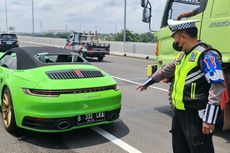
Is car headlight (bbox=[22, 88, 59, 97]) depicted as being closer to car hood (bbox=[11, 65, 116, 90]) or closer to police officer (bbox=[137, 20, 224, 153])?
car hood (bbox=[11, 65, 116, 90])

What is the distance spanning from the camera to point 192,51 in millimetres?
3002

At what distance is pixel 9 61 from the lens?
6.26 metres

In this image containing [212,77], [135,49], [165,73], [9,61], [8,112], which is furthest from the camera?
[135,49]

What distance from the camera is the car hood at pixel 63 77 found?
495 centimetres

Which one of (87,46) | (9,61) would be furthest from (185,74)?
(87,46)

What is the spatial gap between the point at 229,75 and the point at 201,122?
2342 millimetres

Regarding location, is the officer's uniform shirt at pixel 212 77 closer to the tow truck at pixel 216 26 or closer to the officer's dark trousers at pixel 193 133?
the officer's dark trousers at pixel 193 133

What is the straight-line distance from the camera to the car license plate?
494 cm

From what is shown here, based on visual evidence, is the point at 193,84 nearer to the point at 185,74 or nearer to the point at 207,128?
the point at 185,74

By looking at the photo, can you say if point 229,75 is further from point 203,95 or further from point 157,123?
point 203,95

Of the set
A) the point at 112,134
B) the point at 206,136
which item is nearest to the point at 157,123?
the point at 112,134

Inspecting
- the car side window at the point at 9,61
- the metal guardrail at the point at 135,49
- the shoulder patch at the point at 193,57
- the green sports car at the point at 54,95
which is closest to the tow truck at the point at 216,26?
the green sports car at the point at 54,95

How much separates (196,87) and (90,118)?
239cm

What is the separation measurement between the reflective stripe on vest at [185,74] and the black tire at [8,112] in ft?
9.65
